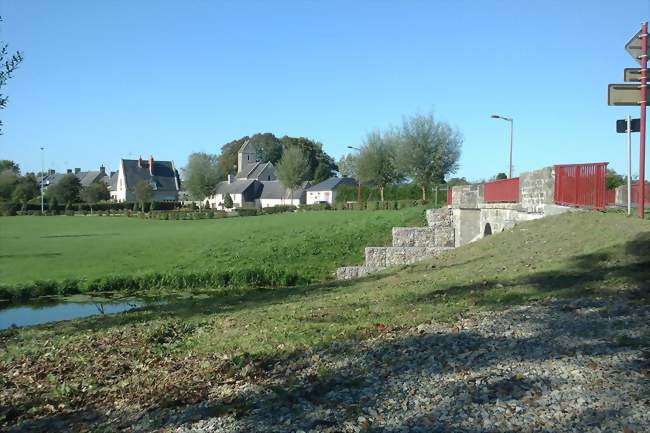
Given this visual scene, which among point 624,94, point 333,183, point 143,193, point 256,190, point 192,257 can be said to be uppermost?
point 333,183

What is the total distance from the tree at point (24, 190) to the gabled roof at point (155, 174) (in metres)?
19.2

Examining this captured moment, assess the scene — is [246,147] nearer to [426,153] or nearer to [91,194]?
[91,194]

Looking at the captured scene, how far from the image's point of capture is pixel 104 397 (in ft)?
20.0

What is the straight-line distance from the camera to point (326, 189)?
98.3 metres

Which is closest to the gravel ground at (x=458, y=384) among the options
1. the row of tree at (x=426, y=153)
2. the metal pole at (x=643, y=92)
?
the metal pole at (x=643, y=92)

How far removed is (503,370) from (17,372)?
20.5 feet

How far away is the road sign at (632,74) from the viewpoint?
1238cm

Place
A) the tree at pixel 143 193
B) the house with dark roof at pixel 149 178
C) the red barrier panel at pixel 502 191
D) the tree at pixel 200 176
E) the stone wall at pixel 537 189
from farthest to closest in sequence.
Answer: the house with dark roof at pixel 149 178 < the tree at pixel 200 176 < the tree at pixel 143 193 < the red barrier panel at pixel 502 191 < the stone wall at pixel 537 189

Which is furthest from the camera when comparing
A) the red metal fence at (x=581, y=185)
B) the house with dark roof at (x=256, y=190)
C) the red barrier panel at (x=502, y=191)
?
the house with dark roof at (x=256, y=190)

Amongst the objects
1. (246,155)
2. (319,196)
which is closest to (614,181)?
(319,196)

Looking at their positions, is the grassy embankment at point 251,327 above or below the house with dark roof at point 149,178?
below

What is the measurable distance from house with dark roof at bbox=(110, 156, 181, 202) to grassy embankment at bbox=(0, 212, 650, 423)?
108277mm

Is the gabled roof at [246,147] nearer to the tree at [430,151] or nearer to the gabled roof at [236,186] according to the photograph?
the gabled roof at [236,186]

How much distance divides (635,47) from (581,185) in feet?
11.8
